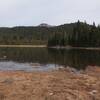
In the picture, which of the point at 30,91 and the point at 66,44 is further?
the point at 66,44

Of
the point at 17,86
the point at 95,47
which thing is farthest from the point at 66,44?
the point at 17,86

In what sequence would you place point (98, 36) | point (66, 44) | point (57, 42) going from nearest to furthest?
point (98, 36) < point (66, 44) < point (57, 42)

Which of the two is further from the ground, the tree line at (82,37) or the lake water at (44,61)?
the tree line at (82,37)

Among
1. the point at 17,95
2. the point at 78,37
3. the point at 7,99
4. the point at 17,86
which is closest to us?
the point at 7,99

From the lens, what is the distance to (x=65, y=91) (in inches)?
830

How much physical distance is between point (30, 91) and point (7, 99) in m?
3.01

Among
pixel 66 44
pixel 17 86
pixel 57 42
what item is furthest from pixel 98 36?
pixel 17 86

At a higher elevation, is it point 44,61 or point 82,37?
point 82,37

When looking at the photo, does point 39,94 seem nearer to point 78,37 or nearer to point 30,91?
point 30,91

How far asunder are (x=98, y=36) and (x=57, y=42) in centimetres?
4092

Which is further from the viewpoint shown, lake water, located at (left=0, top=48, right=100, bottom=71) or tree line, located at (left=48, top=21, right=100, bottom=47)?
tree line, located at (left=48, top=21, right=100, bottom=47)

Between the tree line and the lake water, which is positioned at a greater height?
the tree line

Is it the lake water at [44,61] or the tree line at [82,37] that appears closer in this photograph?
the lake water at [44,61]

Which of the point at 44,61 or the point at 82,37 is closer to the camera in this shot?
the point at 44,61
